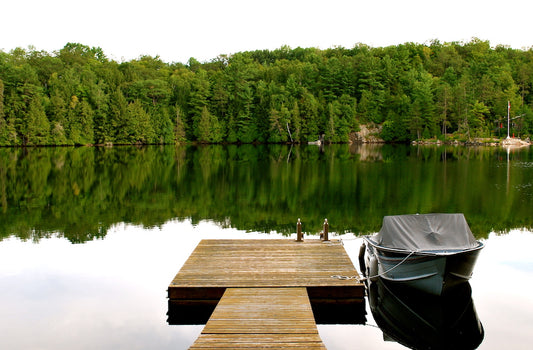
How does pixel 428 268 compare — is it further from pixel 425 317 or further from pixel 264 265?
pixel 264 265

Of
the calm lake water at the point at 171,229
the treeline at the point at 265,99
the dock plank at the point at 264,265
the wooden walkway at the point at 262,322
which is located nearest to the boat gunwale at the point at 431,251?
the dock plank at the point at 264,265

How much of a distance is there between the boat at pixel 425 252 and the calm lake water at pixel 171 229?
4.53 ft

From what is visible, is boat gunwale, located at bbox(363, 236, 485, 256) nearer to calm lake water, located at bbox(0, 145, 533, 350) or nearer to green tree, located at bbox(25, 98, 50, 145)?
calm lake water, located at bbox(0, 145, 533, 350)

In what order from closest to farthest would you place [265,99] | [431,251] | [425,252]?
[425,252], [431,251], [265,99]

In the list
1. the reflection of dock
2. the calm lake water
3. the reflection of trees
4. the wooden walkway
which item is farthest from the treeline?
the wooden walkway

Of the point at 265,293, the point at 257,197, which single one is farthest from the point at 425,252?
the point at 257,197

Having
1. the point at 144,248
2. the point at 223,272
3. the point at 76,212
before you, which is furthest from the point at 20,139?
the point at 223,272

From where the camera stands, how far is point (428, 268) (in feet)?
36.6

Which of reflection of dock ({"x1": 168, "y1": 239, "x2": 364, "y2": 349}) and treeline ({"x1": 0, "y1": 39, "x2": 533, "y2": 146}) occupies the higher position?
treeline ({"x1": 0, "y1": 39, "x2": 533, "y2": 146})

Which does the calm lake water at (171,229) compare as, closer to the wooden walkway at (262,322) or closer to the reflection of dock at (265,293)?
the reflection of dock at (265,293)

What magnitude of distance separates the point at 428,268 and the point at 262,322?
15.0ft

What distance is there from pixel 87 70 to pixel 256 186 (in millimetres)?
87668

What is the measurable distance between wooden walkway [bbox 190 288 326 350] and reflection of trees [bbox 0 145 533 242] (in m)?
8.85

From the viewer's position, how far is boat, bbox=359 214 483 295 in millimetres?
11102
